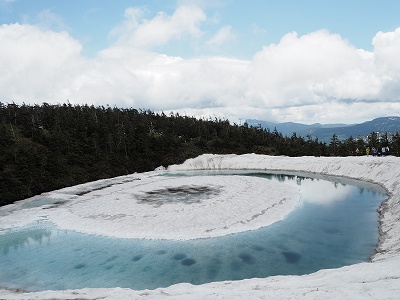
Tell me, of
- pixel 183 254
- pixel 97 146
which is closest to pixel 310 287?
pixel 183 254

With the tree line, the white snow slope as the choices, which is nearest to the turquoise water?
the white snow slope

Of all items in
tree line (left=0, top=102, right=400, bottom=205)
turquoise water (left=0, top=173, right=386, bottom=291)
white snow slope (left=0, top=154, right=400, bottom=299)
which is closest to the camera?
white snow slope (left=0, top=154, right=400, bottom=299)

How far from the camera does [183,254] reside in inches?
973

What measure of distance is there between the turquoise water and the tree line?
94.2ft

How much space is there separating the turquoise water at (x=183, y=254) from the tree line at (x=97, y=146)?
28.7 meters

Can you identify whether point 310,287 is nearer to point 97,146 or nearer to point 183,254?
point 183,254

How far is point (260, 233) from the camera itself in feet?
94.0

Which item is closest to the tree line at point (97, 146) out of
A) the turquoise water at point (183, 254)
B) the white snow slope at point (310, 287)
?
the turquoise water at point (183, 254)

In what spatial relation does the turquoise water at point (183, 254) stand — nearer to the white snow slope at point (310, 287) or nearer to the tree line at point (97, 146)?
the white snow slope at point (310, 287)

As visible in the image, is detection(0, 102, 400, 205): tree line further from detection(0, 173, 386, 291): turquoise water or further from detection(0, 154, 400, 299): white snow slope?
detection(0, 154, 400, 299): white snow slope

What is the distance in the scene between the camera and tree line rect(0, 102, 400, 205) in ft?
197

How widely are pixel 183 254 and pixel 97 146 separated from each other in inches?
2692

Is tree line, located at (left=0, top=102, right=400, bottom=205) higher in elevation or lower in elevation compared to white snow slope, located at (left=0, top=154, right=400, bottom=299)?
higher

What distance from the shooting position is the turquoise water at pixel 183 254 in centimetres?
2088
